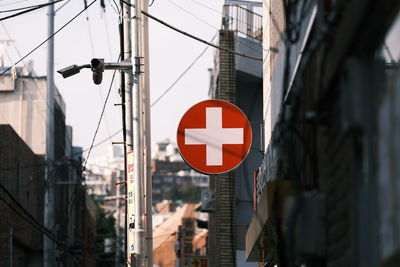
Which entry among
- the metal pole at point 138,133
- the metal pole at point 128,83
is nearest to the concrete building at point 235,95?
the metal pole at point 128,83

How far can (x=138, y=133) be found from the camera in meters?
14.3

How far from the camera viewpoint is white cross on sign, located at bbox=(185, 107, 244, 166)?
44.2ft

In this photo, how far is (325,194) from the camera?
7.12 meters

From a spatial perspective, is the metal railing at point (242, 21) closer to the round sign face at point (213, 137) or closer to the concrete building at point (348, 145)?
the round sign face at point (213, 137)

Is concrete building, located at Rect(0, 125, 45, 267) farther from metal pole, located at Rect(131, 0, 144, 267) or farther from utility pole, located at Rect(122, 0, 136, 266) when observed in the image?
metal pole, located at Rect(131, 0, 144, 267)

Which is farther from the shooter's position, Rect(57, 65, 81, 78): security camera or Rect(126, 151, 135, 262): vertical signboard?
Rect(57, 65, 81, 78): security camera

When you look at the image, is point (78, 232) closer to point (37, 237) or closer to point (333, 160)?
point (37, 237)

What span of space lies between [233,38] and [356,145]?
20272 millimetres

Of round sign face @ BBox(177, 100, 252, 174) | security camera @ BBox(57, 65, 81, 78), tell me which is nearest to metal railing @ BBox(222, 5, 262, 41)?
security camera @ BBox(57, 65, 81, 78)

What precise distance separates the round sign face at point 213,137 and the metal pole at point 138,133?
0.89 meters

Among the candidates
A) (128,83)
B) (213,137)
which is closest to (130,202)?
(213,137)

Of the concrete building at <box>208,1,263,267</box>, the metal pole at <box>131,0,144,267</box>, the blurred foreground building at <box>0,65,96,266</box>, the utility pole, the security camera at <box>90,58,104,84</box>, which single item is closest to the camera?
the metal pole at <box>131,0,144,267</box>

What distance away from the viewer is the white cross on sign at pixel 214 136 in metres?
13.5

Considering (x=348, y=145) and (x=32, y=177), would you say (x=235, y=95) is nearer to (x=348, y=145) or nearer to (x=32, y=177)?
(x=32, y=177)
